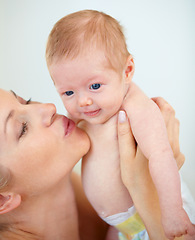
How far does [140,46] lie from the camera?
→ 2.37 metres

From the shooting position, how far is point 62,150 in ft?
3.96

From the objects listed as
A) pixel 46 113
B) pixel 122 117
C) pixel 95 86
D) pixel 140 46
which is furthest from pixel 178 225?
pixel 140 46

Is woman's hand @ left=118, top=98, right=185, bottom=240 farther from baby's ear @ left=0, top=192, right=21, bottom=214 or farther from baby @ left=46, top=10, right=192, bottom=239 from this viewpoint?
baby's ear @ left=0, top=192, right=21, bottom=214

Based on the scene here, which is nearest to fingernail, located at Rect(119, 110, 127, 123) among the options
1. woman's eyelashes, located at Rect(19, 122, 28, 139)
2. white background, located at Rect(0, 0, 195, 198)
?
woman's eyelashes, located at Rect(19, 122, 28, 139)

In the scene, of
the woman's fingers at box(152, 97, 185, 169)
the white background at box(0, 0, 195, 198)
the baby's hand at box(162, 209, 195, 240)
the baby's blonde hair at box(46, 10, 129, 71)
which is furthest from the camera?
the white background at box(0, 0, 195, 198)

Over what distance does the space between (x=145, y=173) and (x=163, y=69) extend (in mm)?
1261

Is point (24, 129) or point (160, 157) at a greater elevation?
point (24, 129)

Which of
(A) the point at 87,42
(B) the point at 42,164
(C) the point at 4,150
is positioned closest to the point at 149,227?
(B) the point at 42,164

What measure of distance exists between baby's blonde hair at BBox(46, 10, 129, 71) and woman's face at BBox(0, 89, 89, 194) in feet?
0.77

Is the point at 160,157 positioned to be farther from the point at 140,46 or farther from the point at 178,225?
the point at 140,46

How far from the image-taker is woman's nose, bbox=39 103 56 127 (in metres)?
1.20

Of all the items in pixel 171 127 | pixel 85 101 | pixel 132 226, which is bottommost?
pixel 132 226

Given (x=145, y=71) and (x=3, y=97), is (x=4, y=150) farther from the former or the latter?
(x=145, y=71)

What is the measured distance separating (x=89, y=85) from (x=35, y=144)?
0.33 m
